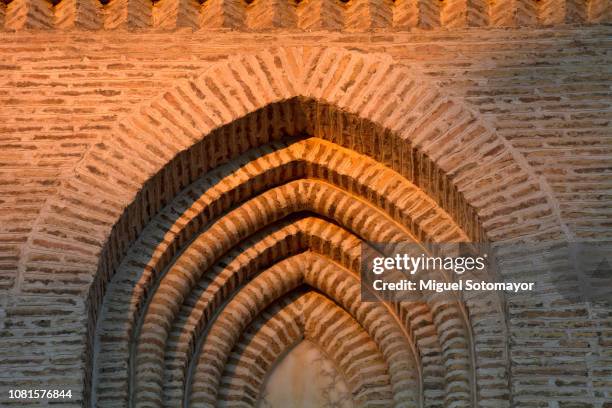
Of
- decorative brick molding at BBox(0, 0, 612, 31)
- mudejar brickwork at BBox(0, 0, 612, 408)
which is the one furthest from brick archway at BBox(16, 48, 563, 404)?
decorative brick molding at BBox(0, 0, 612, 31)

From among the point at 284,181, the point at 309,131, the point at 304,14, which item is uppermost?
the point at 304,14

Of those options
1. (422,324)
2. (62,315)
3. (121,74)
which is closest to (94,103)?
(121,74)

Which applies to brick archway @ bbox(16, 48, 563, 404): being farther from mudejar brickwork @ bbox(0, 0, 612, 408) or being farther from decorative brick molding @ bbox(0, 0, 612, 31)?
decorative brick molding @ bbox(0, 0, 612, 31)

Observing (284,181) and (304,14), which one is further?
(304,14)

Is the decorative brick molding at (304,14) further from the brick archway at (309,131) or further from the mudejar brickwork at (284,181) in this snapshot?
the brick archway at (309,131)

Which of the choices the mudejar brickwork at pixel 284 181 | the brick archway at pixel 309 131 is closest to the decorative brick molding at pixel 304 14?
the mudejar brickwork at pixel 284 181

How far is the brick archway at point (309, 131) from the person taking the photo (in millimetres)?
8328

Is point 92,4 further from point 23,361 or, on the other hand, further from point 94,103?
point 23,361

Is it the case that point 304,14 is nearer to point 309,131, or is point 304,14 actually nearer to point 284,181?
point 309,131

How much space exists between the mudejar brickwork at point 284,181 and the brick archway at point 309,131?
10 mm

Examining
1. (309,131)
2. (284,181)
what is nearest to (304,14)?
(309,131)

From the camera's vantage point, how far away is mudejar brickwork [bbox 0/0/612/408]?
27.0ft

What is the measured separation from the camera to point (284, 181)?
903cm

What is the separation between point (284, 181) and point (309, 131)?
26 cm
